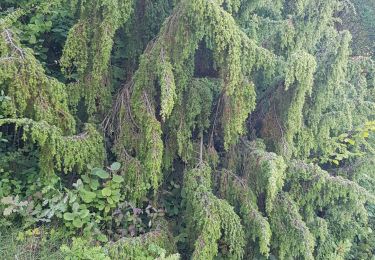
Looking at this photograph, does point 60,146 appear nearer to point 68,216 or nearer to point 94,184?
point 94,184

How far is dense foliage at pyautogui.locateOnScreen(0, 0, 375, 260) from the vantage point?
2607 mm

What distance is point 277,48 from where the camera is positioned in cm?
325

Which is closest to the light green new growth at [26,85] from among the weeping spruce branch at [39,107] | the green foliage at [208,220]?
the weeping spruce branch at [39,107]

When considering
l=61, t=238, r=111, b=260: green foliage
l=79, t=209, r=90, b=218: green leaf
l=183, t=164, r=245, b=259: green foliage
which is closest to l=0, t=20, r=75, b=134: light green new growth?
l=79, t=209, r=90, b=218: green leaf

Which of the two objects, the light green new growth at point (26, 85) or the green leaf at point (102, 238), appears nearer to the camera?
the light green new growth at point (26, 85)

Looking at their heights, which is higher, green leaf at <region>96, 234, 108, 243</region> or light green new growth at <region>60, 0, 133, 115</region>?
light green new growth at <region>60, 0, 133, 115</region>

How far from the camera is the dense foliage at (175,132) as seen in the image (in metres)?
2.61

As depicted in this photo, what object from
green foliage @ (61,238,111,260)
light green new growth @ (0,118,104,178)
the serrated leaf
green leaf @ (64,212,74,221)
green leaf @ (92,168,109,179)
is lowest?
green foliage @ (61,238,111,260)

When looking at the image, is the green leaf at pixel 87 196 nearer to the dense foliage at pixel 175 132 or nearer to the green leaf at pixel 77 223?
the dense foliage at pixel 175 132

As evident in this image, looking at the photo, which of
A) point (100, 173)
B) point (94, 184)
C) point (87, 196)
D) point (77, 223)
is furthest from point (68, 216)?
point (100, 173)

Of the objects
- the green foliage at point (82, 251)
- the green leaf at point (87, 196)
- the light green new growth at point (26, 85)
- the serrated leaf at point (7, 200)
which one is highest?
the light green new growth at point (26, 85)

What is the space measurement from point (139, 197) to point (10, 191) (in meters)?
1.11

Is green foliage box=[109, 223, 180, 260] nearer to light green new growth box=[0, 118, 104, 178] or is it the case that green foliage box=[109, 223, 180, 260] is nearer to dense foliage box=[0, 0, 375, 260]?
dense foliage box=[0, 0, 375, 260]

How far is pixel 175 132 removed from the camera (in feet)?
9.93
